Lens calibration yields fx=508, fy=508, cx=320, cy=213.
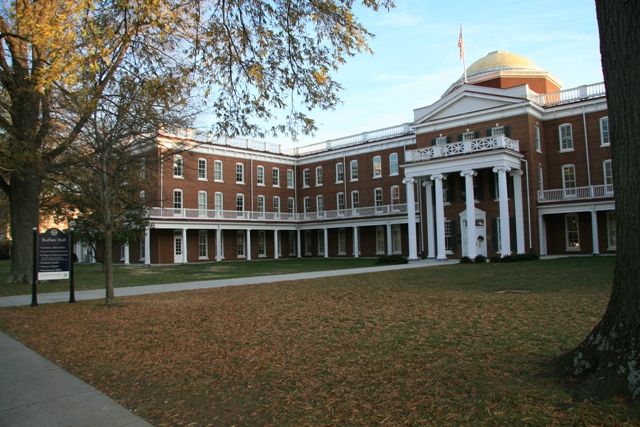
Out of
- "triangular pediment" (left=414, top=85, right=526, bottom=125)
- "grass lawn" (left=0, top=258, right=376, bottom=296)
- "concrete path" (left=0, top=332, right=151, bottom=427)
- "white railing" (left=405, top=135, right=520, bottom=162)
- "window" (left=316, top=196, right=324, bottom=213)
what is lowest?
"concrete path" (left=0, top=332, right=151, bottom=427)

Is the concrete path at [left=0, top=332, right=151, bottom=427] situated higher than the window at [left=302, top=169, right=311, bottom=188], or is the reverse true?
the window at [left=302, top=169, right=311, bottom=188]

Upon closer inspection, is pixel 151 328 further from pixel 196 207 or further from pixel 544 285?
pixel 196 207

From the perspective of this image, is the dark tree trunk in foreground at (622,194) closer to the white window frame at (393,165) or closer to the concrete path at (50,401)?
the concrete path at (50,401)

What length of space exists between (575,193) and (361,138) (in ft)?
73.0

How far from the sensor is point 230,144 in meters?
50.2

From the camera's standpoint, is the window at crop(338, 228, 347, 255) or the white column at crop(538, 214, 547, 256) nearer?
the white column at crop(538, 214, 547, 256)

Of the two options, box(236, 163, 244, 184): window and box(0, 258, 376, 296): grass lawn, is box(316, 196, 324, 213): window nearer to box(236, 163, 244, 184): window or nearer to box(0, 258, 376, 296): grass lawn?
box(236, 163, 244, 184): window

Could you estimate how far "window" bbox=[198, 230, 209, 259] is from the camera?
158 ft

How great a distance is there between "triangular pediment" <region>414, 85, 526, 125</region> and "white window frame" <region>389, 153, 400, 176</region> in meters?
7.62

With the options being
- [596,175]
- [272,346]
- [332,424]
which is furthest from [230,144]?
[332,424]

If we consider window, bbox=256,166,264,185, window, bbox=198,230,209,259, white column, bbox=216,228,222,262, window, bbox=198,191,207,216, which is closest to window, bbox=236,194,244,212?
window, bbox=256,166,264,185

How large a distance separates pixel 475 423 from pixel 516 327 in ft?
14.8

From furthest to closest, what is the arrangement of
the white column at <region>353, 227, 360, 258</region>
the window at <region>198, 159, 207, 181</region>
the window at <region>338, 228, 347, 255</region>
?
the window at <region>338, 228, 347, 255</region>
the white column at <region>353, 227, 360, 258</region>
the window at <region>198, 159, 207, 181</region>

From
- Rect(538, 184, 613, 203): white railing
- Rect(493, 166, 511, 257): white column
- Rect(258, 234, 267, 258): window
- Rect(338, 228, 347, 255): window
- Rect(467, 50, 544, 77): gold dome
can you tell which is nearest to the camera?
Rect(493, 166, 511, 257): white column
